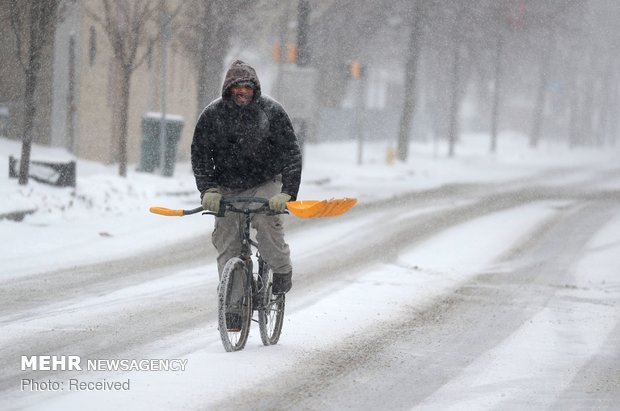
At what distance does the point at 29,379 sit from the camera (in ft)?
22.3

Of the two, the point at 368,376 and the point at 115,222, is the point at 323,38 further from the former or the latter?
the point at 368,376

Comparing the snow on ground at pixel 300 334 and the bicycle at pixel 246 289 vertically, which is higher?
the bicycle at pixel 246 289

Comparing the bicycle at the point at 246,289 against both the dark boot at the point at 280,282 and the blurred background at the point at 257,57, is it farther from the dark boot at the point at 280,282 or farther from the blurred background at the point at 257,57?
the blurred background at the point at 257,57

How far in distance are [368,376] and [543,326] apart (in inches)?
108

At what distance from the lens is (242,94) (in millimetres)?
7520

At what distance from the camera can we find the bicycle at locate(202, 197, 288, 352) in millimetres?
7465

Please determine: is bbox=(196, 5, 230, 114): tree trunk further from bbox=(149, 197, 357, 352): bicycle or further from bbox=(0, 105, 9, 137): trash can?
bbox=(149, 197, 357, 352): bicycle

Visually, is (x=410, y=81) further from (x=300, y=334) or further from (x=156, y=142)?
(x=300, y=334)

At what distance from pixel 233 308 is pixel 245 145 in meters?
1.05

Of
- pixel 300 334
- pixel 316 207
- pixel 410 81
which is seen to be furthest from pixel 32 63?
pixel 410 81

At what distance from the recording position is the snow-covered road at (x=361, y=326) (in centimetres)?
673

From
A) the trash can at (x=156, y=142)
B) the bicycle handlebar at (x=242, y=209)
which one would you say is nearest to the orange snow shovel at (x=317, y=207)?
the bicycle handlebar at (x=242, y=209)

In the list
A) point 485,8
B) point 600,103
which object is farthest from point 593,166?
point 600,103

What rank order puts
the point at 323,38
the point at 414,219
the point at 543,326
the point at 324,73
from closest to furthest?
the point at 543,326 → the point at 414,219 → the point at 323,38 → the point at 324,73
